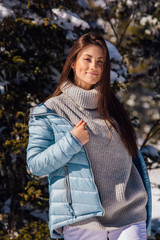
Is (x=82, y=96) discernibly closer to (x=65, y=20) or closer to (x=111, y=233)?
(x=111, y=233)

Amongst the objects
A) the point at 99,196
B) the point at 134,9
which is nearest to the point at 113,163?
the point at 99,196

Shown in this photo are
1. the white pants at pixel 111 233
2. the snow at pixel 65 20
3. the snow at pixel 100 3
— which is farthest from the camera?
the snow at pixel 100 3

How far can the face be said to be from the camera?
2281 millimetres

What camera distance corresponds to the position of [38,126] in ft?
6.72

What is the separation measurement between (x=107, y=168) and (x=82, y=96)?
22.3 inches

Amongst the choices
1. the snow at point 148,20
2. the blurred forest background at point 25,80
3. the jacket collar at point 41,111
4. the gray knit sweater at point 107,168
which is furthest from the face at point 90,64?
the snow at point 148,20

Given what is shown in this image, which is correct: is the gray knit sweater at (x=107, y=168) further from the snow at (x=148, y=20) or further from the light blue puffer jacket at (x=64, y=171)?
the snow at (x=148, y=20)

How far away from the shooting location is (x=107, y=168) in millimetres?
2105

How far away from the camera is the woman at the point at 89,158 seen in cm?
193

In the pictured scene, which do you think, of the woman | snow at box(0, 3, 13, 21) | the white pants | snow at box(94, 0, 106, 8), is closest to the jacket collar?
the woman

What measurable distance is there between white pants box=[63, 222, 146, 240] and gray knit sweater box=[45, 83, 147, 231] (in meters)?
0.04

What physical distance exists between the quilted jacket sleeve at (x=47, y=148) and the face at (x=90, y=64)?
49 centimetres

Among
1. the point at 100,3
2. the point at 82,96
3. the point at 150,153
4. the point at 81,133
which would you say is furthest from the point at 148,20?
the point at 81,133

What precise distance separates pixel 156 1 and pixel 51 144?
17.3 feet
